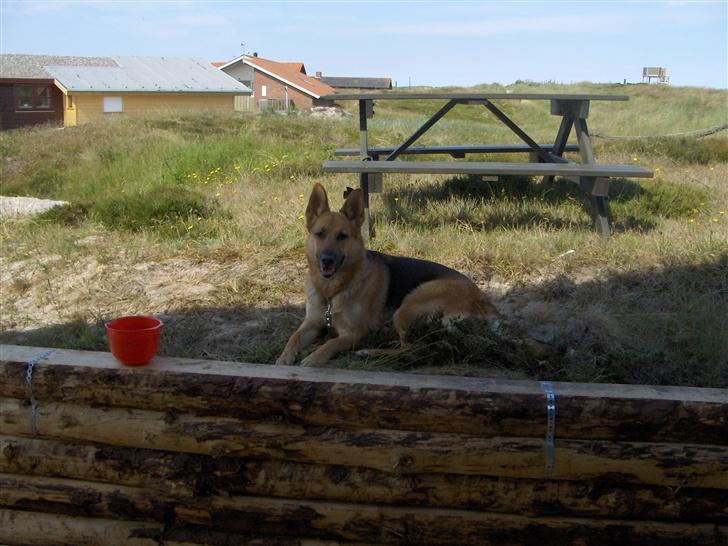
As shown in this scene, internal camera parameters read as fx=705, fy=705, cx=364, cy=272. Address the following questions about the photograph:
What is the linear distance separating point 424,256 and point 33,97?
133 ft

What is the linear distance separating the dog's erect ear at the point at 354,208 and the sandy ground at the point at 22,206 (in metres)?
5.54

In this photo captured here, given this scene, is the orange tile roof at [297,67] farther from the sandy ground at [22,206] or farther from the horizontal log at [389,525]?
the horizontal log at [389,525]

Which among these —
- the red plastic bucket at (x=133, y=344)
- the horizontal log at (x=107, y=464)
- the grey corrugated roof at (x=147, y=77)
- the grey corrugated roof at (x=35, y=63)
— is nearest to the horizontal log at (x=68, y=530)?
the horizontal log at (x=107, y=464)

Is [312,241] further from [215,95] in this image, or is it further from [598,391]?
[215,95]

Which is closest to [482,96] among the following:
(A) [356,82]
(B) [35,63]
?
(B) [35,63]

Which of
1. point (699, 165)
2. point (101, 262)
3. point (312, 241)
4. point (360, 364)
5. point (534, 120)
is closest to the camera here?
point (360, 364)

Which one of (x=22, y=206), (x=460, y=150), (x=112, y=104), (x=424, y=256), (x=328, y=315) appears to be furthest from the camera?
(x=112, y=104)

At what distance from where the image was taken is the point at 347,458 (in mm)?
2672

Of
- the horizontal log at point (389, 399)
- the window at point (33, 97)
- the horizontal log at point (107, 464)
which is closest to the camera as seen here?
the horizontal log at point (389, 399)

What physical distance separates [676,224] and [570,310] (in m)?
3.01

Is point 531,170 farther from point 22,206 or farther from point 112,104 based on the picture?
point 112,104

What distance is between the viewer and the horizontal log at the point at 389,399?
256 centimetres

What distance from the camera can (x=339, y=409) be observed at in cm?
265

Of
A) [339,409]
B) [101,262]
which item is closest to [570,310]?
[339,409]
